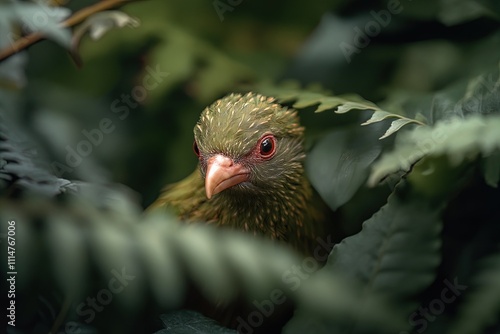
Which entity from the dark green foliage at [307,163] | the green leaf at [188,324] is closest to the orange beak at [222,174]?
the dark green foliage at [307,163]

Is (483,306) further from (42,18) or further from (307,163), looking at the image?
(42,18)

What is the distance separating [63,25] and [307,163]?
0.76 m

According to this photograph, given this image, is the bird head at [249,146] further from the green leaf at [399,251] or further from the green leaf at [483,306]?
the green leaf at [483,306]

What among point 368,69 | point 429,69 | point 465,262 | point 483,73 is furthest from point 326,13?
point 465,262

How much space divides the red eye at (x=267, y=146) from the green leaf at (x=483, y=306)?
2.14ft

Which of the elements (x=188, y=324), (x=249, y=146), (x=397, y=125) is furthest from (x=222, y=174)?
(x=397, y=125)

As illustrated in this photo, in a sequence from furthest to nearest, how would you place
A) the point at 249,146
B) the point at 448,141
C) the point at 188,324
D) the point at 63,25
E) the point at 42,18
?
the point at 63,25, the point at 249,146, the point at 42,18, the point at 188,324, the point at 448,141

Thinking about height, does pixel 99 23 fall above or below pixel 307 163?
above

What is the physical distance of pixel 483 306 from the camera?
140cm

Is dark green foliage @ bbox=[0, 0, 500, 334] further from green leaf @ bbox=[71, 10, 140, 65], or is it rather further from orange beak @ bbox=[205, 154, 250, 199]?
orange beak @ bbox=[205, 154, 250, 199]

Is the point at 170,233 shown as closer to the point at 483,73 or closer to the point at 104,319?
the point at 104,319

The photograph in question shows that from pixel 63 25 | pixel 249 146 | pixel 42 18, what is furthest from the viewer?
pixel 63 25

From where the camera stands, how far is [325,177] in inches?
70.4

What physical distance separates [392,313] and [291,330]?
Result: 211 millimetres
